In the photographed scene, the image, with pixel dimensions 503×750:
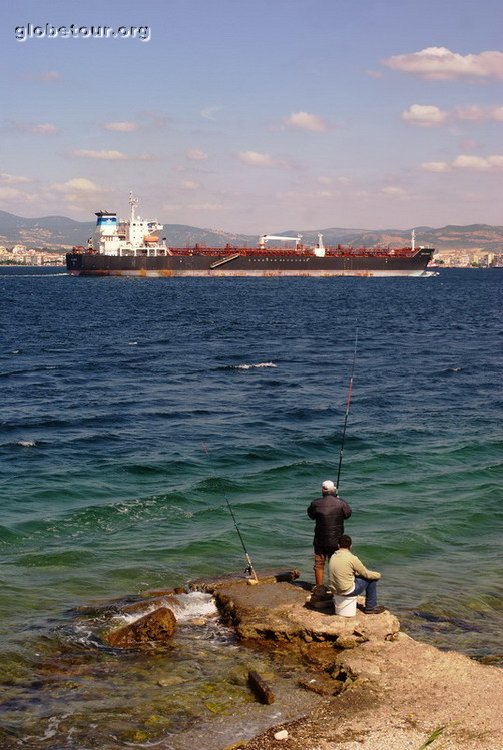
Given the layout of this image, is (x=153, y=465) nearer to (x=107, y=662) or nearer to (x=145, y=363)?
(x=107, y=662)

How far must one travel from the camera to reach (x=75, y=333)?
63.8 meters

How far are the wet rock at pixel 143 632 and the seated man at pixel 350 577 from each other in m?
2.48

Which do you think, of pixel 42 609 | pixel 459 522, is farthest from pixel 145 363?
pixel 42 609

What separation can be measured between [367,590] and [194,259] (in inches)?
6238

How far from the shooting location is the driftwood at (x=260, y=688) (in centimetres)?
1068

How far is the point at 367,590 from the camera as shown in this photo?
42.1 feet

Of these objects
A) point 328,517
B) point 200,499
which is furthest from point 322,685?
point 200,499

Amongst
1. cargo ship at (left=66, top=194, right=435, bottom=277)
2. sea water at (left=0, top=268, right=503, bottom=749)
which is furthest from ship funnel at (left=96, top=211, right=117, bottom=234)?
sea water at (left=0, top=268, right=503, bottom=749)

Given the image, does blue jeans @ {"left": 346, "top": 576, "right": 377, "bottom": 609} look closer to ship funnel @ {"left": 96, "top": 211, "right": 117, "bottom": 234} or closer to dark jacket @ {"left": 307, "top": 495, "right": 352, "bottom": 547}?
dark jacket @ {"left": 307, "top": 495, "right": 352, "bottom": 547}

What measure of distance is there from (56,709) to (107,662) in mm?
1517

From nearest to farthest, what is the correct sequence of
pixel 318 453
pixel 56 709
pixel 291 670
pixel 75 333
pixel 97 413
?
pixel 56 709
pixel 291 670
pixel 318 453
pixel 97 413
pixel 75 333

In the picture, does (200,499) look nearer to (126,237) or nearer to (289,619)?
(289,619)

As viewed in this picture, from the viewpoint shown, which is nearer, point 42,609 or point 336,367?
point 42,609

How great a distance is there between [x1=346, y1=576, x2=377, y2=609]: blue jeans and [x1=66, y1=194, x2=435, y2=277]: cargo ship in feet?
A: 502
